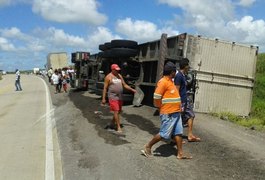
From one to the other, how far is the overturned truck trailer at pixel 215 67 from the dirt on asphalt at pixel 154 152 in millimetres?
1349

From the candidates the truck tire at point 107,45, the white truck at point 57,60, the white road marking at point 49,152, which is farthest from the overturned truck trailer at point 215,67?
the white truck at point 57,60

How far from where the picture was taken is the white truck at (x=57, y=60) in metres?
54.8

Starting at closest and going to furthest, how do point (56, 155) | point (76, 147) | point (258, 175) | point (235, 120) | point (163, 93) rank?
1. point (258, 175)
2. point (163, 93)
3. point (56, 155)
4. point (76, 147)
5. point (235, 120)

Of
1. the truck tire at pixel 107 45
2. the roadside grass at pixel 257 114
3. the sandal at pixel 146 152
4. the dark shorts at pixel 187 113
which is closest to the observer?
the sandal at pixel 146 152

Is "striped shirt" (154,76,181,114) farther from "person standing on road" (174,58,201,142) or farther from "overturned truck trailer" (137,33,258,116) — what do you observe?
"overturned truck trailer" (137,33,258,116)

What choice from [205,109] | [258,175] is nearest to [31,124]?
[205,109]

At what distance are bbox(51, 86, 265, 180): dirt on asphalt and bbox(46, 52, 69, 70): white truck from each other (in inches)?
1648

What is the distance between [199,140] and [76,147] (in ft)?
8.90

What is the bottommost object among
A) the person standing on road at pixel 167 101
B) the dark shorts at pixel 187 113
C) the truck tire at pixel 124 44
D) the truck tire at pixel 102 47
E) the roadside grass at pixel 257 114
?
the roadside grass at pixel 257 114

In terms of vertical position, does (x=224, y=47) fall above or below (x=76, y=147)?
above

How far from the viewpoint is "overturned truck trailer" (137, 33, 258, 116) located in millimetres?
14531

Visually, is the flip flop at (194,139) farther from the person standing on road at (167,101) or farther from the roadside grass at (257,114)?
the roadside grass at (257,114)

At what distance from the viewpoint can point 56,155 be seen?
355 inches

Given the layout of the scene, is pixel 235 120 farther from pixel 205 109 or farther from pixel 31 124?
pixel 31 124
